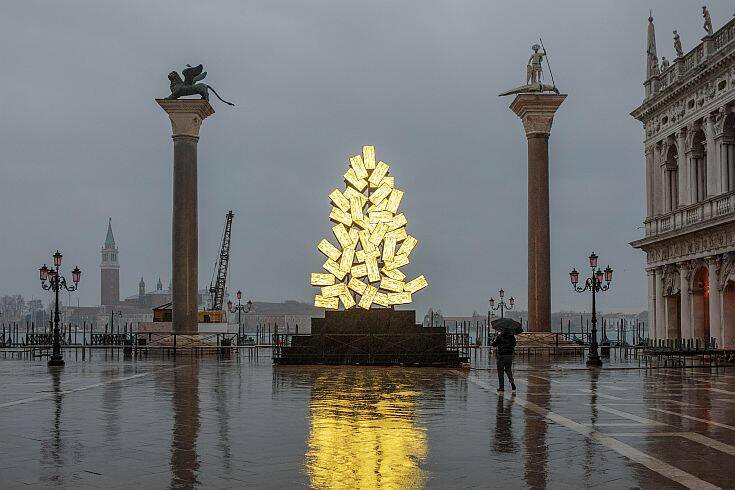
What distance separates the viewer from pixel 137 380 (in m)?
26.6

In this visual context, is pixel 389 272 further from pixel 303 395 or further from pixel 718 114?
pixel 718 114

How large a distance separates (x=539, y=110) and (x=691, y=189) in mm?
9811

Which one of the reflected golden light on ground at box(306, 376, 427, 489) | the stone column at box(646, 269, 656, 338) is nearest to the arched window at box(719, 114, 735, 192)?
→ the stone column at box(646, 269, 656, 338)

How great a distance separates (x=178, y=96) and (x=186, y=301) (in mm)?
10626

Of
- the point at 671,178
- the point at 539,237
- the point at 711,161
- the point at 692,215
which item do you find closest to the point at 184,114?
the point at 539,237

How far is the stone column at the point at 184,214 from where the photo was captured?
45.0 metres

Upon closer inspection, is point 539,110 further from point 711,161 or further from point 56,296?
point 56,296

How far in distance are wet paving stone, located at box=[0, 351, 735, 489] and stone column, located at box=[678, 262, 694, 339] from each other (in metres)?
22.6

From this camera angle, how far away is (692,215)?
47438 millimetres

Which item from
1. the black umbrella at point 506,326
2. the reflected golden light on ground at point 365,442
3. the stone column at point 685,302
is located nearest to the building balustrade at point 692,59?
the stone column at point 685,302

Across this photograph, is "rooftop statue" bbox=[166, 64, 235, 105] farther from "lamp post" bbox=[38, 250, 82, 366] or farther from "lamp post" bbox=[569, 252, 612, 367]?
"lamp post" bbox=[569, 252, 612, 367]

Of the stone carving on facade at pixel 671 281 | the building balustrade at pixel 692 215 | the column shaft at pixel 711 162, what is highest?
the column shaft at pixel 711 162

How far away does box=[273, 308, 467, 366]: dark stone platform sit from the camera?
35.1 m

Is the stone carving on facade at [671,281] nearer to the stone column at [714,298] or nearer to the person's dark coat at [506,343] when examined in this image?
the stone column at [714,298]
